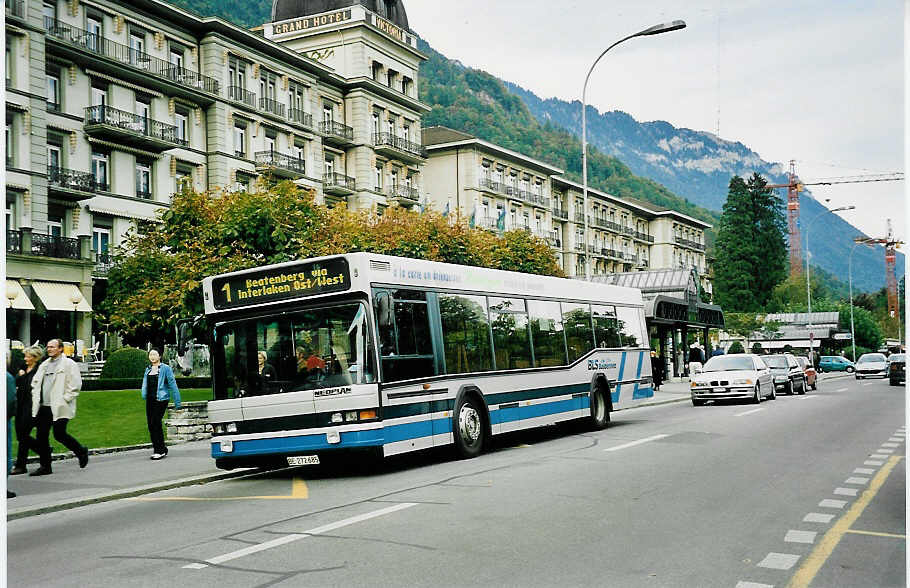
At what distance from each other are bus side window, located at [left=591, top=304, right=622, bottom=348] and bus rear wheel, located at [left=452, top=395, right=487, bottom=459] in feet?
18.1

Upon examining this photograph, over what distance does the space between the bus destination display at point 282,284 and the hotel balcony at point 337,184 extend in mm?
47113

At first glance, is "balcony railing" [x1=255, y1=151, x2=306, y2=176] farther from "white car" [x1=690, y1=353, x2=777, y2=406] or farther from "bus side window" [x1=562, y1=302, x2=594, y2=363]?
"bus side window" [x1=562, y1=302, x2=594, y2=363]

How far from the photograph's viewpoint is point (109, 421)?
22.3 metres

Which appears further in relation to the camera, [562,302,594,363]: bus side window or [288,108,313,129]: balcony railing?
[288,108,313,129]: balcony railing

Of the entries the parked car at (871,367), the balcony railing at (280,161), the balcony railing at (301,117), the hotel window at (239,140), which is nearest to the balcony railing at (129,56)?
the hotel window at (239,140)

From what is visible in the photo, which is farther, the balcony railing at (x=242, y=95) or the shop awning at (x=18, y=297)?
the balcony railing at (x=242, y=95)

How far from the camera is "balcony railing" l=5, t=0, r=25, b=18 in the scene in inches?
1584

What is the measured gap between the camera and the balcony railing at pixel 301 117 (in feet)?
190

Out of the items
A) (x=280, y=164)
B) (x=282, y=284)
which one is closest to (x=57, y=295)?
(x=280, y=164)

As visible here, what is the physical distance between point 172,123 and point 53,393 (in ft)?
125

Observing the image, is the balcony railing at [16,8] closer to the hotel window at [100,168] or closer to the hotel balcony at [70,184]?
the hotel balcony at [70,184]

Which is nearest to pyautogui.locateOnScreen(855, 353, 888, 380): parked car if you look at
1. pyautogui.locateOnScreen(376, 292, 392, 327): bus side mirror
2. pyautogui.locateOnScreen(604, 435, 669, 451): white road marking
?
pyautogui.locateOnScreen(604, 435, 669, 451): white road marking

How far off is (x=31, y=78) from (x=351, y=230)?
15.1 meters

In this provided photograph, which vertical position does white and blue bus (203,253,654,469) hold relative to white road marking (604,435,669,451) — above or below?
above
